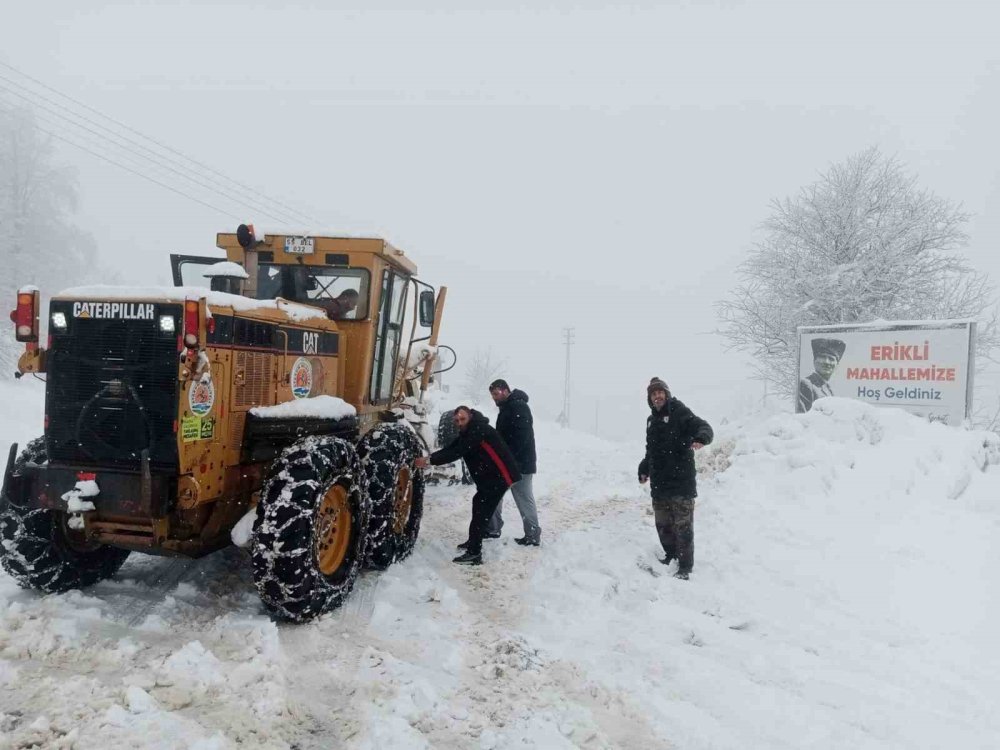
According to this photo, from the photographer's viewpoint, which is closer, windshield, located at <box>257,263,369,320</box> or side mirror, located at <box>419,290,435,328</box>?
windshield, located at <box>257,263,369,320</box>

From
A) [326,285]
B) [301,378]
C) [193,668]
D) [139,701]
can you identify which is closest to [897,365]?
[326,285]

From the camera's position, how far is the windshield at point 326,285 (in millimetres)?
6473

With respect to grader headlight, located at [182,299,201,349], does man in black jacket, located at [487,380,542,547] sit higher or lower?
lower

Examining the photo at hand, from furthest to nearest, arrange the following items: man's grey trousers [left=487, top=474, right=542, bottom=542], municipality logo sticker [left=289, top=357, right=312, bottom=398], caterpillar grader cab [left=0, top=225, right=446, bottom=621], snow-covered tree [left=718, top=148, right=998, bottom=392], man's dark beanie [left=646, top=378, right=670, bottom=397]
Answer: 1. snow-covered tree [left=718, top=148, right=998, bottom=392]
2. man's grey trousers [left=487, top=474, right=542, bottom=542]
3. man's dark beanie [left=646, top=378, right=670, bottom=397]
4. municipality logo sticker [left=289, top=357, right=312, bottom=398]
5. caterpillar grader cab [left=0, top=225, right=446, bottom=621]

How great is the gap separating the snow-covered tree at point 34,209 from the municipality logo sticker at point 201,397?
86.6 ft

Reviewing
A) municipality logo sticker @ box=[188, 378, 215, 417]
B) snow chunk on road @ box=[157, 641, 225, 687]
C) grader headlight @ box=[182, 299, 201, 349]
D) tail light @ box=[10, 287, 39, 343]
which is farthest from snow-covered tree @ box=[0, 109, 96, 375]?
snow chunk on road @ box=[157, 641, 225, 687]

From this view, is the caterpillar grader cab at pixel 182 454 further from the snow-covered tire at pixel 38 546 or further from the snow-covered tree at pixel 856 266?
the snow-covered tree at pixel 856 266

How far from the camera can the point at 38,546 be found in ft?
15.2

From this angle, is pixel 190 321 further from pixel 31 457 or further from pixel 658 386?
pixel 658 386

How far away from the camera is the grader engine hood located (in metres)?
4.33

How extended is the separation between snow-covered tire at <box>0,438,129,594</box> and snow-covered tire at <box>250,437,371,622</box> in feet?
4.12

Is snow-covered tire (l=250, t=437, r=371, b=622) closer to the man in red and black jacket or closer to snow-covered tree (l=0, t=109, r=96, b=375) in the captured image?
the man in red and black jacket

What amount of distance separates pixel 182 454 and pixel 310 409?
1.27 m

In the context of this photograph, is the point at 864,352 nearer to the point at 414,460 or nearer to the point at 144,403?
the point at 414,460
